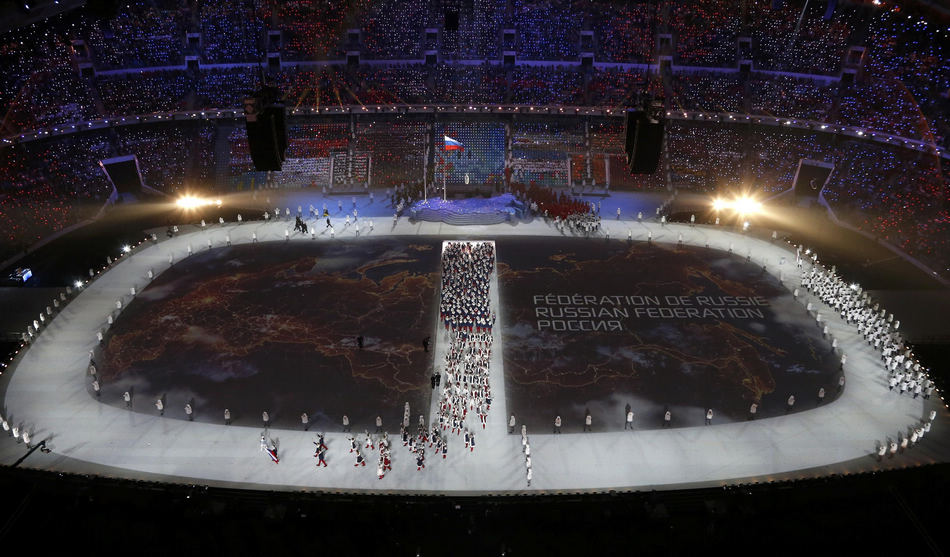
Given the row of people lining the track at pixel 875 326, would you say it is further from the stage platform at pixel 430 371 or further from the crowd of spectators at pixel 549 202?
the crowd of spectators at pixel 549 202

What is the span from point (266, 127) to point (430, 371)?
1171 centimetres

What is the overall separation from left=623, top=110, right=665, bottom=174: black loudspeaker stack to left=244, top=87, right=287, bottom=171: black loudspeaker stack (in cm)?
1390

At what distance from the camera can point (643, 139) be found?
83.4 ft

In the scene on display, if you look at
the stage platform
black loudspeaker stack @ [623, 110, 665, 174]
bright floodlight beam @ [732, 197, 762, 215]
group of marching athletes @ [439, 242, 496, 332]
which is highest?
black loudspeaker stack @ [623, 110, 665, 174]

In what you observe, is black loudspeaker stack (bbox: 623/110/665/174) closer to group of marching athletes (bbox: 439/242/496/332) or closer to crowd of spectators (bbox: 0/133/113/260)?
group of marching athletes (bbox: 439/242/496/332)

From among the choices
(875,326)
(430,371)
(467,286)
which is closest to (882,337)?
(875,326)

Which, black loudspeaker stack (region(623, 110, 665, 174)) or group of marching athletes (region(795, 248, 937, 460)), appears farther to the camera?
black loudspeaker stack (region(623, 110, 665, 174))

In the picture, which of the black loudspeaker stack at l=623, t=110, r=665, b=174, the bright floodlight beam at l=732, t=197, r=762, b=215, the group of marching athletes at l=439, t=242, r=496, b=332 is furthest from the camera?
the bright floodlight beam at l=732, t=197, r=762, b=215

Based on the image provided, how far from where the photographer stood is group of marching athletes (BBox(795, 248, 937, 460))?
73.9ft

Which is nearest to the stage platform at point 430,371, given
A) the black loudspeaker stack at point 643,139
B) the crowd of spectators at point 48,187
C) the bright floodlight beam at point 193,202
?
the crowd of spectators at point 48,187

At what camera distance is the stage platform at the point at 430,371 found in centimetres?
2125

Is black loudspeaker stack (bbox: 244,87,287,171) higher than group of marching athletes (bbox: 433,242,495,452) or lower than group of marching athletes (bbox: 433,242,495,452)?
higher

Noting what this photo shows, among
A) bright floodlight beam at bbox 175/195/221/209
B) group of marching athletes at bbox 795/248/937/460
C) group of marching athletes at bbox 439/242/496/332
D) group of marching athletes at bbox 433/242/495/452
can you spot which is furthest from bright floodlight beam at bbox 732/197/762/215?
bright floodlight beam at bbox 175/195/221/209

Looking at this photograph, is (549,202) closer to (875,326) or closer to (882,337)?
(875,326)
